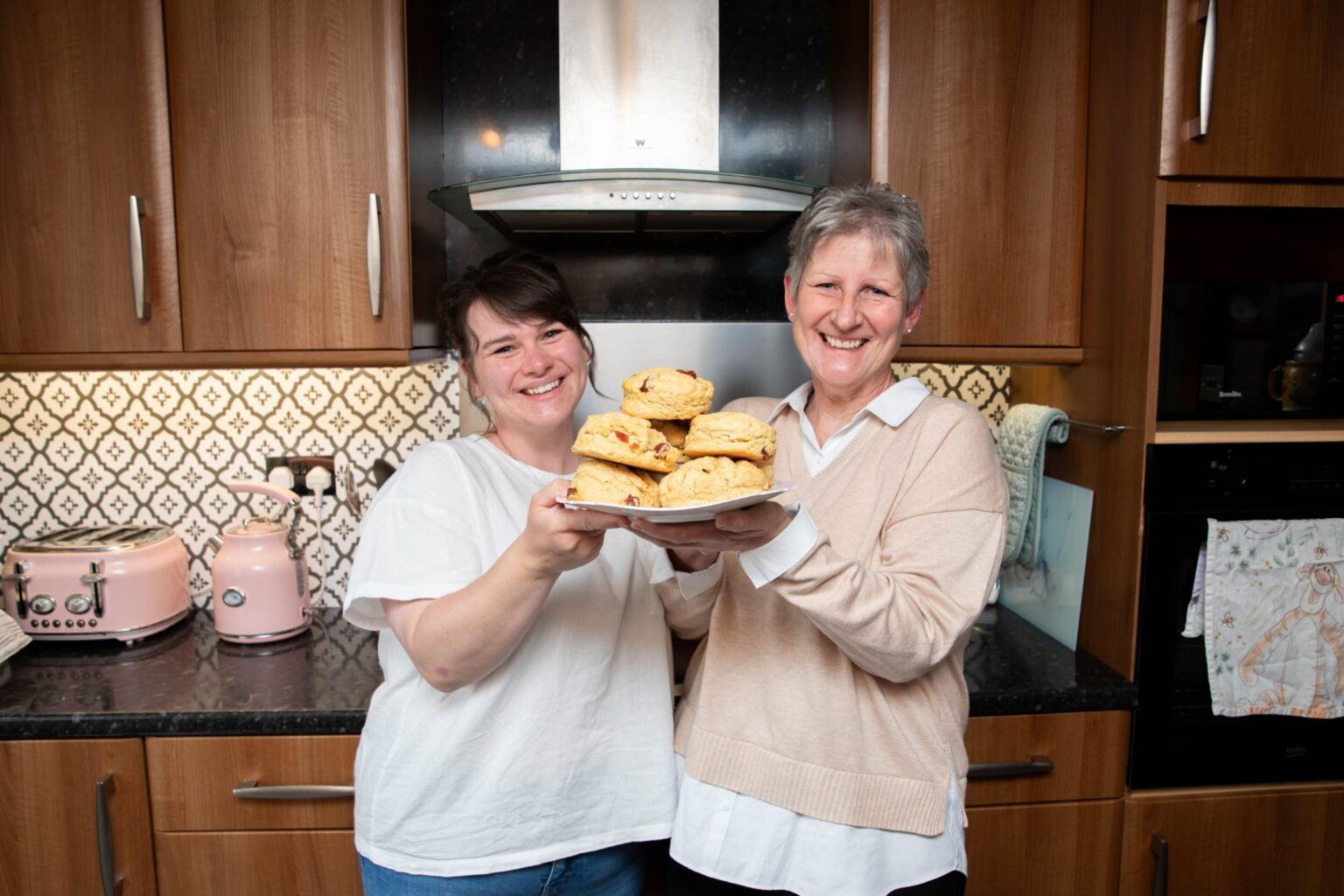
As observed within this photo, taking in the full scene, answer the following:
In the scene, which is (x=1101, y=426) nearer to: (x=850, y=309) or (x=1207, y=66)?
(x=1207, y=66)

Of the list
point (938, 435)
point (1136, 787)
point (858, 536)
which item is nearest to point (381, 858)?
point (858, 536)

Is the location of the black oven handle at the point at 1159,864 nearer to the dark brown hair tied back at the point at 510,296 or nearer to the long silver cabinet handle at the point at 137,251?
the dark brown hair tied back at the point at 510,296

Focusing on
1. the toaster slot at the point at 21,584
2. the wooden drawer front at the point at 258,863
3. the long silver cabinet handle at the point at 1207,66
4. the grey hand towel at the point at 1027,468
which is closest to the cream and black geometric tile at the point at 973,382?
the grey hand towel at the point at 1027,468

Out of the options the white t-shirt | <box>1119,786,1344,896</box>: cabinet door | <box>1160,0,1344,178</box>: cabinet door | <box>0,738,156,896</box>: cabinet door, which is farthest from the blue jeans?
<box>1160,0,1344,178</box>: cabinet door

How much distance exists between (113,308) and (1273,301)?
2197 mm

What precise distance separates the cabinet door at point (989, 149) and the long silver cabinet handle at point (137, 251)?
1436 millimetres

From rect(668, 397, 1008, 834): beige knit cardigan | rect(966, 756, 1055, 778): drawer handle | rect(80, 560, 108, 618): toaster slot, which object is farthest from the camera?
rect(80, 560, 108, 618): toaster slot

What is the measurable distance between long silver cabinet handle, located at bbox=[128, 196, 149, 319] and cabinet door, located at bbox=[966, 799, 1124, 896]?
1854mm

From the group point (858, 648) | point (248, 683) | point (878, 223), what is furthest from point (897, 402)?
point (248, 683)

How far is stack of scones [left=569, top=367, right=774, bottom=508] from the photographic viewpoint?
3.05 feet

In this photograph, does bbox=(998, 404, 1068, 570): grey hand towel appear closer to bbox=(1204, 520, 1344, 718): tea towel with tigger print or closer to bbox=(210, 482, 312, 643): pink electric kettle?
bbox=(1204, 520, 1344, 718): tea towel with tigger print

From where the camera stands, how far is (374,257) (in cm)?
169

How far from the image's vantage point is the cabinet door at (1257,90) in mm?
1521

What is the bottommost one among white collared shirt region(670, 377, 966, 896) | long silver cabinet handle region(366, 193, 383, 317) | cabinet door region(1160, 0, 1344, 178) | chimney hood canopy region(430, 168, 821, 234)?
white collared shirt region(670, 377, 966, 896)
